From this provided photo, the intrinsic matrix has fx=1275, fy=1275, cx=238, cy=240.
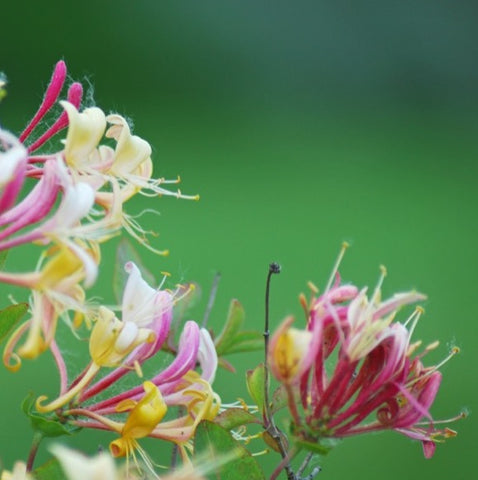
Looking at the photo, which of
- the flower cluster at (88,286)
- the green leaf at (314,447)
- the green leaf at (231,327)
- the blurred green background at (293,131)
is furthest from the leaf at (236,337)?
the blurred green background at (293,131)

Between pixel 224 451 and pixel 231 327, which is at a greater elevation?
pixel 231 327

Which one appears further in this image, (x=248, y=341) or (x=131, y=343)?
(x=248, y=341)

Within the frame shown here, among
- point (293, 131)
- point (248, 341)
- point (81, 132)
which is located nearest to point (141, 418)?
point (81, 132)

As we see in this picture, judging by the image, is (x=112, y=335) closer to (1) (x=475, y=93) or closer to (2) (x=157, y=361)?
(2) (x=157, y=361)

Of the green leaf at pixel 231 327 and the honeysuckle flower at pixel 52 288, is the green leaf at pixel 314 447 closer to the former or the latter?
the honeysuckle flower at pixel 52 288

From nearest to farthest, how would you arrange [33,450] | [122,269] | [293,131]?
1. [33,450]
2. [122,269]
3. [293,131]

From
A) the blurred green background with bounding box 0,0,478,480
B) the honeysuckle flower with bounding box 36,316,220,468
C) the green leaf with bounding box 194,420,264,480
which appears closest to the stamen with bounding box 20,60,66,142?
the honeysuckle flower with bounding box 36,316,220,468

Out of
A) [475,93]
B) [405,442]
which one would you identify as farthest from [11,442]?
[475,93]

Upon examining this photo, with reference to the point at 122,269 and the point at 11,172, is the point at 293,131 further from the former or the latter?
the point at 11,172
